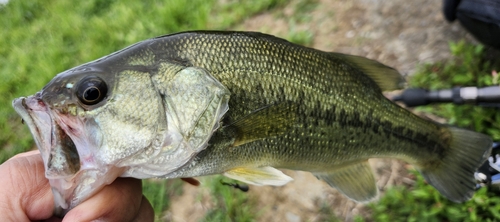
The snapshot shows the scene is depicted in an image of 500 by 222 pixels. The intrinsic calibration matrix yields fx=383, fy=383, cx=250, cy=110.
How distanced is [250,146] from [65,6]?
446 centimetres

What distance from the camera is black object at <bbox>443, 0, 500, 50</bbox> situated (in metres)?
1.99

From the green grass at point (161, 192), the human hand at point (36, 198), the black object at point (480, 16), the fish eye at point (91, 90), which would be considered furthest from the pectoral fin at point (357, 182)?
the green grass at point (161, 192)

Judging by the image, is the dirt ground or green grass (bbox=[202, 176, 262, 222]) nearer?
the dirt ground

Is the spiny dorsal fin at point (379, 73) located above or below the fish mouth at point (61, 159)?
above

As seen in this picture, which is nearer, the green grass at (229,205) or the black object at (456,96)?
the black object at (456,96)

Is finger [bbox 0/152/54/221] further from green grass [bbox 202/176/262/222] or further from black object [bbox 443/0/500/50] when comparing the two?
black object [bbox 443/0/500/50]

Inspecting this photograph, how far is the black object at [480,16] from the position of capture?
1992 millimetres

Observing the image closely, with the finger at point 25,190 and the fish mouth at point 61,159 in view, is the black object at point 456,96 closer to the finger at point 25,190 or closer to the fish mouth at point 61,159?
the fish mouth at point 61,159

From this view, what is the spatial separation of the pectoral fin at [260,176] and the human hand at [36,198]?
39cm

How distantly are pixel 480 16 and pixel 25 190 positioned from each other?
2.21m

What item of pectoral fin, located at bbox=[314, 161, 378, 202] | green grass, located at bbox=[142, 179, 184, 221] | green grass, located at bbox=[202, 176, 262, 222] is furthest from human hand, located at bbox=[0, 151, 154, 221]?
green grass, located at bbox=[142, 179, 184, 221]

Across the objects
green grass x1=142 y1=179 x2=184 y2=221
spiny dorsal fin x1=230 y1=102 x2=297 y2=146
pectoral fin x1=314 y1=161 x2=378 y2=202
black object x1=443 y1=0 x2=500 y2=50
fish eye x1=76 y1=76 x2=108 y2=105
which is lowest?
green grass x1=142 y1=179 x2=184 y2=221

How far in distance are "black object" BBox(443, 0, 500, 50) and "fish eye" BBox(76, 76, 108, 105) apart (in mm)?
1917

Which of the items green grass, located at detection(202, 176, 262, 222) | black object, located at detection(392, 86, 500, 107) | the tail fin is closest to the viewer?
the tail fin
